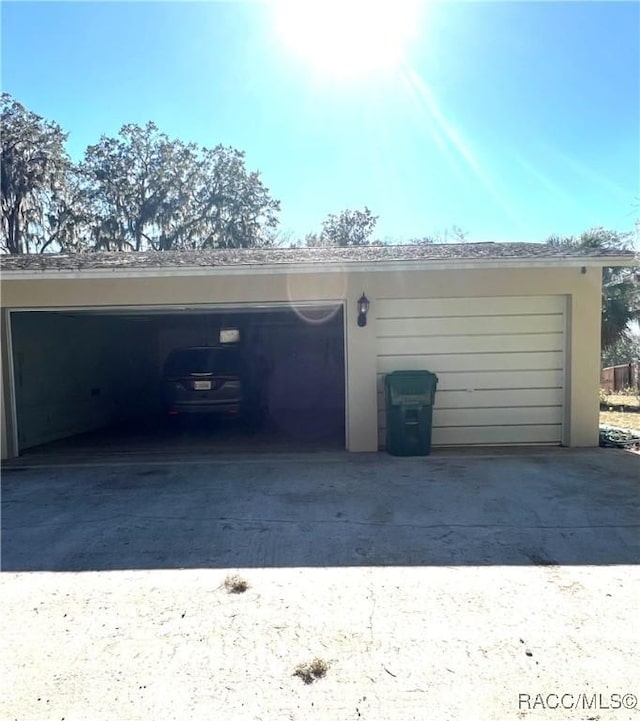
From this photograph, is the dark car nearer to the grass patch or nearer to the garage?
the garage

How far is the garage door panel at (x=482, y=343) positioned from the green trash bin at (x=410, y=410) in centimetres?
69

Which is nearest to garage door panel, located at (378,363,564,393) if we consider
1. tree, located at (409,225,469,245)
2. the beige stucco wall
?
the beige stucco wall

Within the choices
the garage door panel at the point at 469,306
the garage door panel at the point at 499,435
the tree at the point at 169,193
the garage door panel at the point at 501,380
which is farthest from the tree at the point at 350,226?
the garage door panel at the point at 499,435

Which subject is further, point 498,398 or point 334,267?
point 498,398

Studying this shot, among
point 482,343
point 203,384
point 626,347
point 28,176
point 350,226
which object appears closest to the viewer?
point 482,343

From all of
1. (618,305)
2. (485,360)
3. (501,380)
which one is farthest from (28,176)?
(618,305)

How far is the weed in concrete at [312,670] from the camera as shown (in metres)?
2.64

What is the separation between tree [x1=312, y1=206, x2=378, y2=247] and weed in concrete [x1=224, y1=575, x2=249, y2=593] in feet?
96.1

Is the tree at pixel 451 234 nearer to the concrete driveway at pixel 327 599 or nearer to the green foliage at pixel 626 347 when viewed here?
the green foliage at pixel 626 347

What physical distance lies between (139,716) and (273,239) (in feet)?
90.1

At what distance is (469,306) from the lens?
26.3 ft

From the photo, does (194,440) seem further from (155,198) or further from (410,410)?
(155,198)

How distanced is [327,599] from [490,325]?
571 cm

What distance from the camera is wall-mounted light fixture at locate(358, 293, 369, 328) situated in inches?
302
